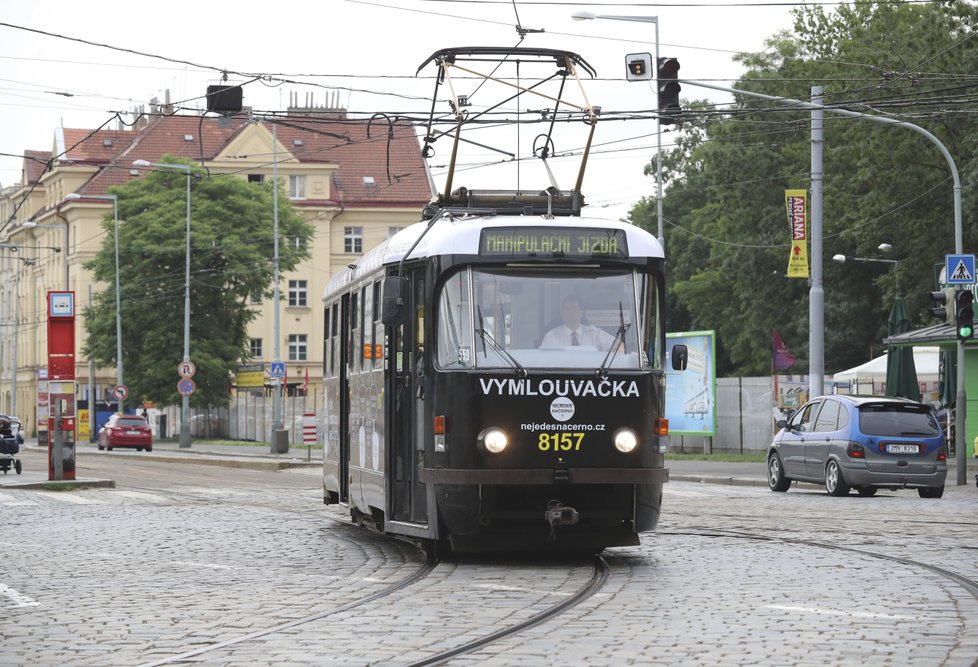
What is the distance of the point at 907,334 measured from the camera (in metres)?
38.8

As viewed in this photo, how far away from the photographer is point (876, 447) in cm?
2650

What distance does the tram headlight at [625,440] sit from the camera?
47.6 ft

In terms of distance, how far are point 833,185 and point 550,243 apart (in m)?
47.9

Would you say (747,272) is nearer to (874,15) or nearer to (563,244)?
(874,15)

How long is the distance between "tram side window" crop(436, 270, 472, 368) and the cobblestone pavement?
1.71m

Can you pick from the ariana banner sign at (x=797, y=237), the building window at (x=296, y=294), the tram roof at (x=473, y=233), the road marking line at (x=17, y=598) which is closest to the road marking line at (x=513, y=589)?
the tram roof at (x=473, y=233)

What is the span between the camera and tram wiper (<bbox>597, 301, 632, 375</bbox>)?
1457cm

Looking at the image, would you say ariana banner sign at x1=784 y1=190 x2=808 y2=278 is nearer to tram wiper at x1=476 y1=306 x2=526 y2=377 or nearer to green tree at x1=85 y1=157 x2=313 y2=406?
tram wiper at x1=476 y1=306 x2=526 y2=377

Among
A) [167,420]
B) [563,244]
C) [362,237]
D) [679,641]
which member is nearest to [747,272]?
[167,420]

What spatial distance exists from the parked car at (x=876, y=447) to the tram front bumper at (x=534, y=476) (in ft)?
41.8

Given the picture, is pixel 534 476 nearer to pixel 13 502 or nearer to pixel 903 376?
pixel 13 502

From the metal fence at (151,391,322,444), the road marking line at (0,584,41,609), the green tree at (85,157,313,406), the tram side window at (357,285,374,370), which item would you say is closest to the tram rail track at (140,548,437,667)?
the road marking line at (0,584,41,609)

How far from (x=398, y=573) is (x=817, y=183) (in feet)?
74.0

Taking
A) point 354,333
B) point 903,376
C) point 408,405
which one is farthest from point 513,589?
point 903,376
